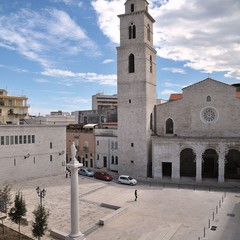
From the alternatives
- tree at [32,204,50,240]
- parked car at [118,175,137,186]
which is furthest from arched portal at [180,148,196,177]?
tree at [32,204,50,240]

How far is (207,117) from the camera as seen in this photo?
37094 mm

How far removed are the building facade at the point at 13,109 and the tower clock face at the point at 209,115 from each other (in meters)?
30.3

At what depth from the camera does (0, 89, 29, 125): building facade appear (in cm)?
4751

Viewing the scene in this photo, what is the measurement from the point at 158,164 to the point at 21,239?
23.1m

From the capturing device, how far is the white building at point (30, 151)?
108ft

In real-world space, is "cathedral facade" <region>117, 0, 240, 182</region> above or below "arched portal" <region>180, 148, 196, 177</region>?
above

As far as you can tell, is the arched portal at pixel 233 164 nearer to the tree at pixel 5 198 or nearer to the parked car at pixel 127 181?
the parked car at pixel 127 181

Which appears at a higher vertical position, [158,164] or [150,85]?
[150,85]

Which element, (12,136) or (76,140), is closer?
(12,136)

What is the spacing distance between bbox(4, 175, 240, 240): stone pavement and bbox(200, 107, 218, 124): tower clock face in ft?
30.1

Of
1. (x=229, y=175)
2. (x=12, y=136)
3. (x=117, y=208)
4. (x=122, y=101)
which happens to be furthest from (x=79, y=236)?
(x=229, y=175)

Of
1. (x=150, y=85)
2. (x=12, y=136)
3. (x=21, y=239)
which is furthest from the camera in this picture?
(x=150, y=85)

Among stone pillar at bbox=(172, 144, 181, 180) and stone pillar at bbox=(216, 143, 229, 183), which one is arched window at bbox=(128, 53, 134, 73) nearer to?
stone pillar at bbox=(172, 144, 181, 180)

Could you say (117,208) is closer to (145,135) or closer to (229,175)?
(145,135)
